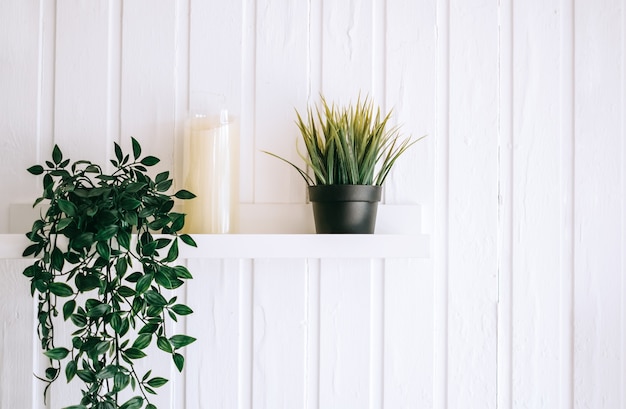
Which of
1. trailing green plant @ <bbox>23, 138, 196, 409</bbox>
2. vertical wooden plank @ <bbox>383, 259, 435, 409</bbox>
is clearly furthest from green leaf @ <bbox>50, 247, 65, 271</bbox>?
vertical wooden plank @ <bbox>383, 259, 435, 409</bbox>

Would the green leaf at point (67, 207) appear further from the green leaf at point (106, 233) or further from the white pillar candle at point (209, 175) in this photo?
the white pillar candle at point (209, 175)

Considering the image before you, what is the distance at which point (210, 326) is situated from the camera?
104 cm

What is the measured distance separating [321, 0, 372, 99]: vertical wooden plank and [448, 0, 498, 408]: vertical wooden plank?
0.16 metres

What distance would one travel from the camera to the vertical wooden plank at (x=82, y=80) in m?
1.03

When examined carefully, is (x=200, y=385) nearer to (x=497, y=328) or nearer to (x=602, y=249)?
(x=497, y=328)

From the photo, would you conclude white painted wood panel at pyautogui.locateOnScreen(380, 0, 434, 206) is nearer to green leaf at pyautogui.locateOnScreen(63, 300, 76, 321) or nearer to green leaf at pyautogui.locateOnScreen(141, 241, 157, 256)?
green leaf at pyautogui.locateOnScreen(141, 241, 157, 256)

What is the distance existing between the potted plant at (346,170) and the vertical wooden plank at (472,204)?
16 centimetres

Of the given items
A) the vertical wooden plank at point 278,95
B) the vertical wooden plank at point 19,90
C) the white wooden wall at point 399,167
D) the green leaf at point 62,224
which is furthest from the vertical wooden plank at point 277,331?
the vertical wooden plank at point 19,90

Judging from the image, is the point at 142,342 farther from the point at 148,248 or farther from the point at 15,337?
the point at 15,337

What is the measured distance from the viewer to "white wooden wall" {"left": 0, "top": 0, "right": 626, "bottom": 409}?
1033mm

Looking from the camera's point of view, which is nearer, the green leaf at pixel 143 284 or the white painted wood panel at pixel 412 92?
the green leaf at pixel 143 284

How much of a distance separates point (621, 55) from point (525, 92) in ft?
0.65

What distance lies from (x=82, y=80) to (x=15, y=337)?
0.48m

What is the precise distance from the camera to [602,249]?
3.51 ft
